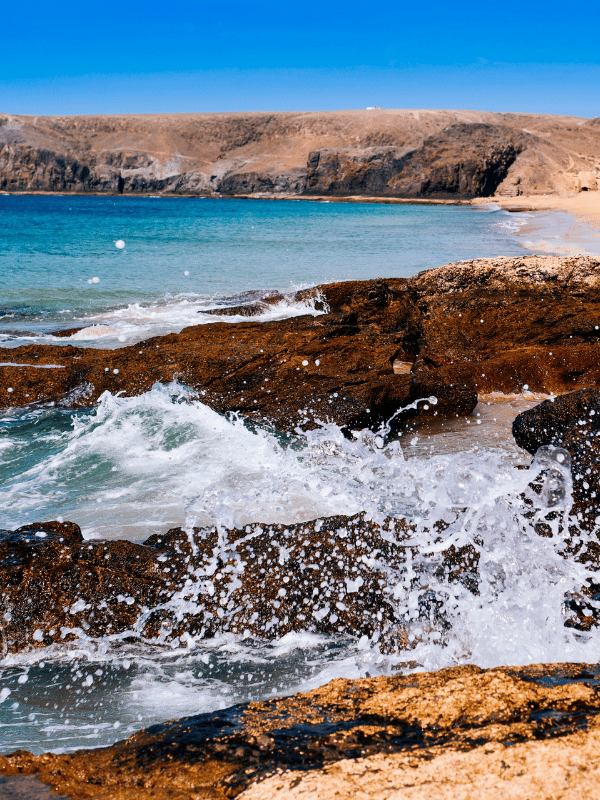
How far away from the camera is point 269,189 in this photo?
3812 inches

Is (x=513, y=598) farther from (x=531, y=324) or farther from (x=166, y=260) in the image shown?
(x=166, y=260)

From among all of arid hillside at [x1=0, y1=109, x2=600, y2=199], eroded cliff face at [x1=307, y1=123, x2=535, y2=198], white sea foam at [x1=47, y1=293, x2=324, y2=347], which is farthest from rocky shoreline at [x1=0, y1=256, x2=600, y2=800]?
eroded cliff face at [x1=307, y1=123, x2=535, y2=198]

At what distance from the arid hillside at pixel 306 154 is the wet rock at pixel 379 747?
223 ft

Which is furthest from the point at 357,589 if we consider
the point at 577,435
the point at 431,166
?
the point at 431,166

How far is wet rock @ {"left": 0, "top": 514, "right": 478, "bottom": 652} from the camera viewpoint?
2943mm

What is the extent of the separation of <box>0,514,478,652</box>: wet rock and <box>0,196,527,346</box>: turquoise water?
7.69 meters

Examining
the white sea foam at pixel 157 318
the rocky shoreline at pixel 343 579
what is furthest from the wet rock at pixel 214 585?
the white sea foam at pixel 157 318

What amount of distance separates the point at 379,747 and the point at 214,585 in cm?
172

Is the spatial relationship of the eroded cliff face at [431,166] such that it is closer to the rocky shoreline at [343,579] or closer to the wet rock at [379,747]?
the rocky shoreline at [343,579]

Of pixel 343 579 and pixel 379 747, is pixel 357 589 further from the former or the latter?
pixel 379 747

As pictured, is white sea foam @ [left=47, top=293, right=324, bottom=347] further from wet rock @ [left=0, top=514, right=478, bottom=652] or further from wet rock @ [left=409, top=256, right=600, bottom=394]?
wet rock @ [left=0, top=514, right=478, bottom=652]

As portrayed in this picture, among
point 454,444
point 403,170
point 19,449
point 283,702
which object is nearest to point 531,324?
point 454,444

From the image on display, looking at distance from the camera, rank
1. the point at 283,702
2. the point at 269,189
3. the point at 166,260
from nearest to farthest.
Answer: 1. the point at 283,702
2. the point at 166,260
3. the point at 269,189

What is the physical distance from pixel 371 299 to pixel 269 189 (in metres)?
94.0
